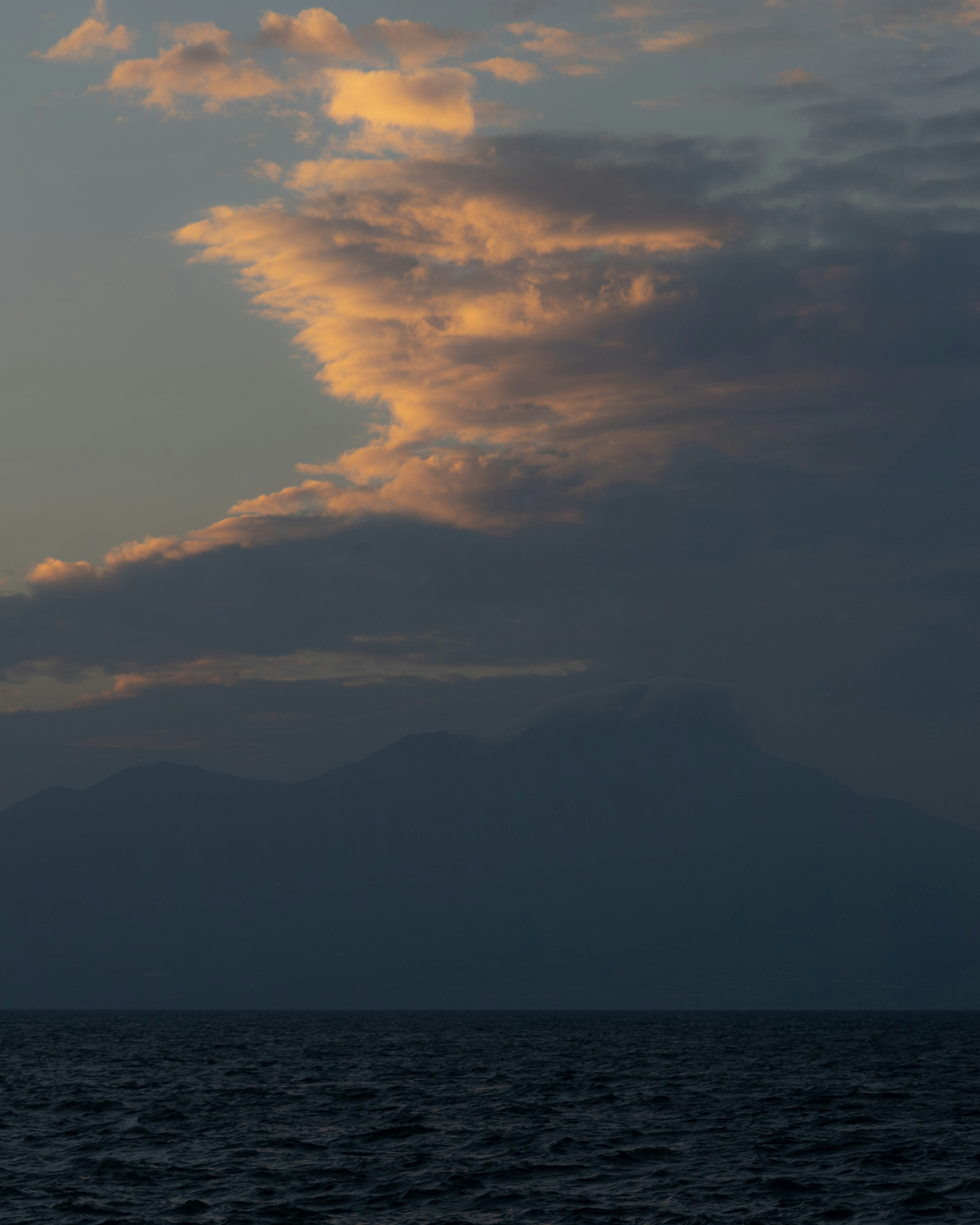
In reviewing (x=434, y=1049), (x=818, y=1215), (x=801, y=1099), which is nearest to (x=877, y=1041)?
(x=434, y=1049)

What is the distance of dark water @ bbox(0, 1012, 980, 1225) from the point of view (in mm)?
36094

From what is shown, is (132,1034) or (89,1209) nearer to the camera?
(89,1209)

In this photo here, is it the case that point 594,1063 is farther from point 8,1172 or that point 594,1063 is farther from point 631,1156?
point 8,1172

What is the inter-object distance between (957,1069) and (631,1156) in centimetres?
5745

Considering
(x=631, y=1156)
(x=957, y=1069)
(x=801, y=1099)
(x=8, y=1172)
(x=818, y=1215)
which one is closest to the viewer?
(x=818, y=1215)

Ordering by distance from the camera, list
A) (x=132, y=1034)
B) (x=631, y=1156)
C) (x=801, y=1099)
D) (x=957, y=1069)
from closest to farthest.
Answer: (x=631, y=1156) → (x=801, y=1099) → (x=957, y=1069) → (x=132, y=1034)

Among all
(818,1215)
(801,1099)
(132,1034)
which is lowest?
(132,1034)

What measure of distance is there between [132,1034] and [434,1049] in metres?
64.3

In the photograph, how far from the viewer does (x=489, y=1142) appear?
48875 mm

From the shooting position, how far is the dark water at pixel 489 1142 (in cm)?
3609

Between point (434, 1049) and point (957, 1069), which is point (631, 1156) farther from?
point (434, 1049)

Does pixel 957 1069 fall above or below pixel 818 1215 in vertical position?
below

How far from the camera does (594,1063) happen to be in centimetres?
9706

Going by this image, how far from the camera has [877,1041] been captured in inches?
5620
